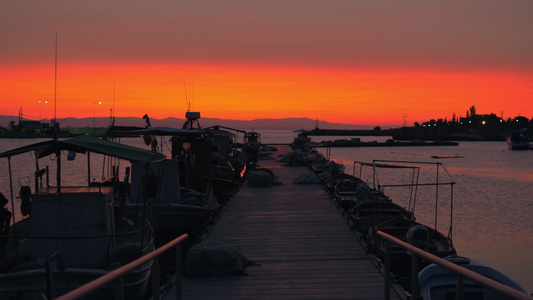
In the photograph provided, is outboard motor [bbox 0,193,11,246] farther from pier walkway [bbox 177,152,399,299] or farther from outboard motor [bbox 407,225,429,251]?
outboard motor [bbox 407,225,429,251]

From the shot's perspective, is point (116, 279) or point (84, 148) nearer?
point (116, 279)

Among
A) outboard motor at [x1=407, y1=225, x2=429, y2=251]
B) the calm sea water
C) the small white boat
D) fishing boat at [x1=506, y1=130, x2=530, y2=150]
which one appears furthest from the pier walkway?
fishing boat at [x1=506, y1=130, x2=530, y2=150]

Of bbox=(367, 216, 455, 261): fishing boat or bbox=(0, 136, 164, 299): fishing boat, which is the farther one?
bbox=(367, 216, 455, 261): fishing boat

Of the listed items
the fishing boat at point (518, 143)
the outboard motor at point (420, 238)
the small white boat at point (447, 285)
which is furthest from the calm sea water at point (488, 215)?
the fishing boat at point (518, 143)

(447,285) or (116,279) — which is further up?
(116,279)

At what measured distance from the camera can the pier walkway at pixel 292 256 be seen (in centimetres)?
901

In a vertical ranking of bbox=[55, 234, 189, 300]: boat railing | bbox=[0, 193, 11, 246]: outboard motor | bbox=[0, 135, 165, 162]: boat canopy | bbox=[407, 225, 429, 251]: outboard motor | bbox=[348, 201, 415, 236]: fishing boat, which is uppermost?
bbox=[0, 135, 165, 162]: boat canopy

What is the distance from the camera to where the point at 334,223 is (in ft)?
52.6

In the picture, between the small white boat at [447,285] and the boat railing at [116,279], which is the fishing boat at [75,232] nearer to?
the boat railing at [116,279]

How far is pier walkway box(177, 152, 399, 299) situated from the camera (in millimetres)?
9008

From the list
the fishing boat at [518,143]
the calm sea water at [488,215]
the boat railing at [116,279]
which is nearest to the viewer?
the boat railing at [116,279]

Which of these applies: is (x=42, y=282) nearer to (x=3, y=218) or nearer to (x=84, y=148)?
(x=84, y=148)

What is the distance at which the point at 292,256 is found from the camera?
1164 centimetres

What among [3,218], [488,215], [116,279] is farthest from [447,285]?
[488,215]
